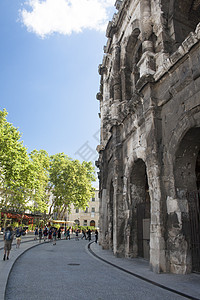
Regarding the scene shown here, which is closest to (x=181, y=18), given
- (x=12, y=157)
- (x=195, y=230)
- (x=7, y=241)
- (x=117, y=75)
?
(x=117, y=75)

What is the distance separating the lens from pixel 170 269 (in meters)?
6.24

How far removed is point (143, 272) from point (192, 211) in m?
2.25

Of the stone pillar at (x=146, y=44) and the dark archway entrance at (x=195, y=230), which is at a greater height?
the stone pillar at (x=146, y=44)

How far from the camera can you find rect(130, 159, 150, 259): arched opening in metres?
8.75

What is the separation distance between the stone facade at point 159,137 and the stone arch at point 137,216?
1.5 inches

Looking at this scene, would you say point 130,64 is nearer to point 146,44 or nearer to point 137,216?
point 146,44

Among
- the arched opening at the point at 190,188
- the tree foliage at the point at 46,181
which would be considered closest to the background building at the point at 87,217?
the tree foliage at the point at 46,181

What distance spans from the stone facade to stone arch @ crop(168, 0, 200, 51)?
35 mm

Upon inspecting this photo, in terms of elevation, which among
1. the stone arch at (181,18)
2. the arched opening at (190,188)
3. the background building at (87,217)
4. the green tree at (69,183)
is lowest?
the background building at (87,217)

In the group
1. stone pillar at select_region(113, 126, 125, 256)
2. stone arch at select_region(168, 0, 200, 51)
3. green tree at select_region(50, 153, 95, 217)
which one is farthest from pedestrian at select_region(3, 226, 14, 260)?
green tree at select_region(50, 153, 95, 217)

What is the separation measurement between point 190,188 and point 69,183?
2686cm

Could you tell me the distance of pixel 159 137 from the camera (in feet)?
24.4

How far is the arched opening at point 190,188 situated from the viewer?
6254mm

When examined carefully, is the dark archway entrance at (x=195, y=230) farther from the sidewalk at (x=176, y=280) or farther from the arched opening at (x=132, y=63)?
the arched opening at (x=132, y=63)
